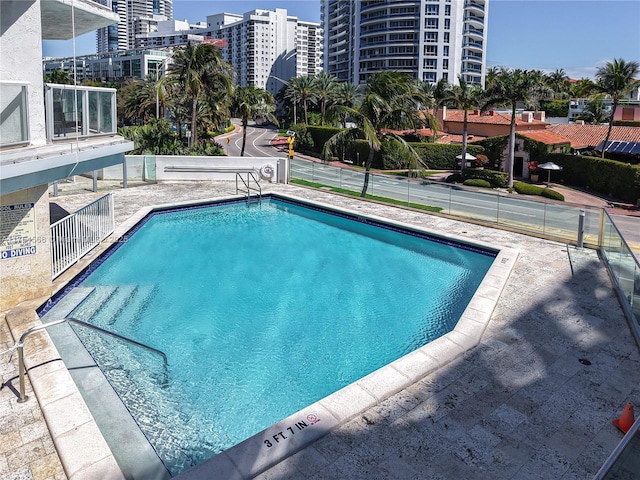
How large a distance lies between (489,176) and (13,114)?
40.4 m

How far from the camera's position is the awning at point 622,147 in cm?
4722

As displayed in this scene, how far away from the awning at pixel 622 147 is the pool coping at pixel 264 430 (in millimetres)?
43756

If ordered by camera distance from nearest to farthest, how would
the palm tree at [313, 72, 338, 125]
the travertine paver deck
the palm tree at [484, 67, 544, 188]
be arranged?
1. the travertine paver deck
2. the palm tree at [484, 67, 544, 188]
3. the palm tree at [313, 72, 338, 125]

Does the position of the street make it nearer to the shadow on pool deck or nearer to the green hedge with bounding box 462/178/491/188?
the shadow on pool deck

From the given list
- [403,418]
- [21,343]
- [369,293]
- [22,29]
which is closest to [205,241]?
[369,293]

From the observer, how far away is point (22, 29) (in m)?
10.6

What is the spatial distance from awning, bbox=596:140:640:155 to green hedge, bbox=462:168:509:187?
11.5 meters

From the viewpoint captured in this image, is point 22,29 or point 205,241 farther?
point 205,241

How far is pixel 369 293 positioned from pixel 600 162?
3541 centimetres

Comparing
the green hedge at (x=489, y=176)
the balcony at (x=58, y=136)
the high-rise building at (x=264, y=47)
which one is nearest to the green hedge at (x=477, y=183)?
the green hedge at (x=489, y=176)

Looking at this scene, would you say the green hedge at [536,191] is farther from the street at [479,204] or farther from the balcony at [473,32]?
the balcony at [473,32]

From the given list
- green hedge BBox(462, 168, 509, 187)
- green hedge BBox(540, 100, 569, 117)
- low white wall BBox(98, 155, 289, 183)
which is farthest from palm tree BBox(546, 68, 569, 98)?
low white wall BBox(98, 155, 289, 183)

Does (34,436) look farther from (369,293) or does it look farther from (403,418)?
(369,293)

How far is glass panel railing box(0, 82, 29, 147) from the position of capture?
997cm
